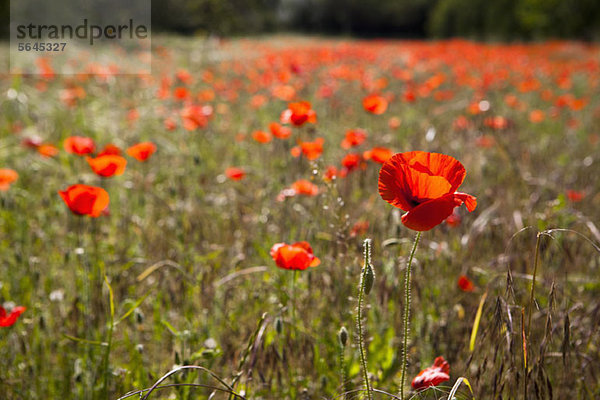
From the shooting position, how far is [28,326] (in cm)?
180

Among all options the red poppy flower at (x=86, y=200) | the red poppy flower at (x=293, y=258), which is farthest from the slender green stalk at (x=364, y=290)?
the red poppy flower at (x=86, y=200)

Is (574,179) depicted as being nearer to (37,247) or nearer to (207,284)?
(207,284)

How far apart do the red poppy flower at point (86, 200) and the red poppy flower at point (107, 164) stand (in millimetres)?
218

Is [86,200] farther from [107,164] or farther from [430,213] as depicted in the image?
[430,213]

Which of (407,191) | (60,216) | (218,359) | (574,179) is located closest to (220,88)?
(60,216)

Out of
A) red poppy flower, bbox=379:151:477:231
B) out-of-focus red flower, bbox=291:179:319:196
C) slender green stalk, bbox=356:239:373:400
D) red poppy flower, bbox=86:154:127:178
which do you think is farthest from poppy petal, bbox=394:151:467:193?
red poppy flower, bbox=86:154:127:178

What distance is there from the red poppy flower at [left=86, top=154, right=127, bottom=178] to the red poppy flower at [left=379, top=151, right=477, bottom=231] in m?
1.08

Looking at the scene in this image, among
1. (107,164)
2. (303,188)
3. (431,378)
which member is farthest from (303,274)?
(431,378)

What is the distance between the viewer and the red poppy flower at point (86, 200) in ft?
4.94

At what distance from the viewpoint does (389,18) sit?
136ft

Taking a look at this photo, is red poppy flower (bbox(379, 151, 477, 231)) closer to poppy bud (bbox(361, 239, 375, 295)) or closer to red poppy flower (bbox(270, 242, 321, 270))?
poppy bud (bbox(361, 239, 375, 295))

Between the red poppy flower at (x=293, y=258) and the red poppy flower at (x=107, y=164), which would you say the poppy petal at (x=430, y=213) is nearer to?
the red poppy flower at (x=293, y=258)

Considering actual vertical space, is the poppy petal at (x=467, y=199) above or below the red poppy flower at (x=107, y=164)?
above

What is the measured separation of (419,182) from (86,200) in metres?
1.03
